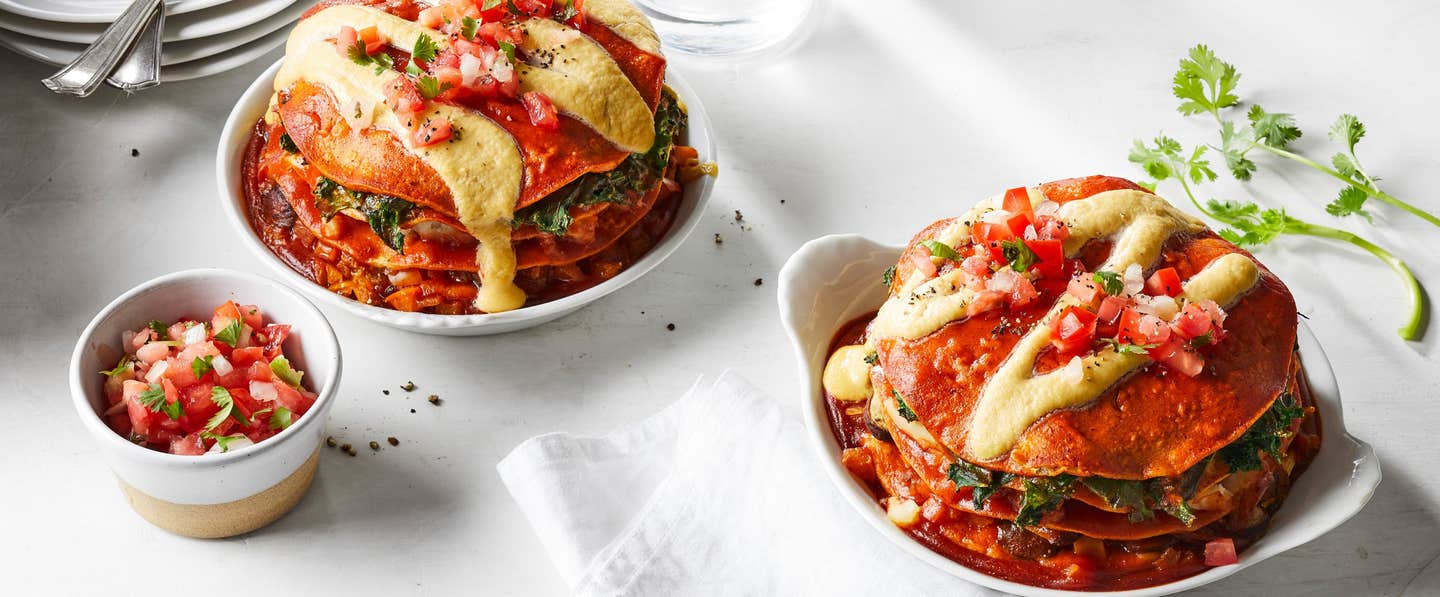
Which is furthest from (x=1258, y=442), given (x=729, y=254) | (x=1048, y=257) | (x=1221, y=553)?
(x=729, y=254)

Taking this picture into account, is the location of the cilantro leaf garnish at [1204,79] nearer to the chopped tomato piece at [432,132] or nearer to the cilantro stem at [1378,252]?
the cilantro stem at [1378,252]

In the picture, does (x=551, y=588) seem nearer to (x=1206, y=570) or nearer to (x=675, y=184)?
(x=675, y=184)

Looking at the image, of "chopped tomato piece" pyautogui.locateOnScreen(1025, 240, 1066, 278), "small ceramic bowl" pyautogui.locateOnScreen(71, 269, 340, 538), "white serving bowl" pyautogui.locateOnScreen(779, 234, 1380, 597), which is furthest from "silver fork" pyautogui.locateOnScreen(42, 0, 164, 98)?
"chopped tomato piece" pyautogui.locateOnScreen(1025, 240, 1066, 278)

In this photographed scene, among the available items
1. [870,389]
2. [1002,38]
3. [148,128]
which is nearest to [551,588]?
[870,389]

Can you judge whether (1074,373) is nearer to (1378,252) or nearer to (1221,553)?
(1221,553)

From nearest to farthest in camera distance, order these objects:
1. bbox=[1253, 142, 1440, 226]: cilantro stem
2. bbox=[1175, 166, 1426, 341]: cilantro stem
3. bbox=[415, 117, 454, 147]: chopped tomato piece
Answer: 1. bbox=[415, 117, 454, 147]: chopped tomato piece
2. bbox=[1175, 166, 1426, 341]: cilantro stem
3. bbox=[1253, 142, 1440, 226]: cilantro stem

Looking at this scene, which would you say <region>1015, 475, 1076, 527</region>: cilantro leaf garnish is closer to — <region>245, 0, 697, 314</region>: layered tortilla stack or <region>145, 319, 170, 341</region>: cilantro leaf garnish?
<region>245, 0, 697, 314</region>: layered tortilla stack

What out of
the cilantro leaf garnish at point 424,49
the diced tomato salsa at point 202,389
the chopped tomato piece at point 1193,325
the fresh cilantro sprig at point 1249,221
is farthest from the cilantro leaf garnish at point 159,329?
the fresh cilantro sprig at point 1249,221
